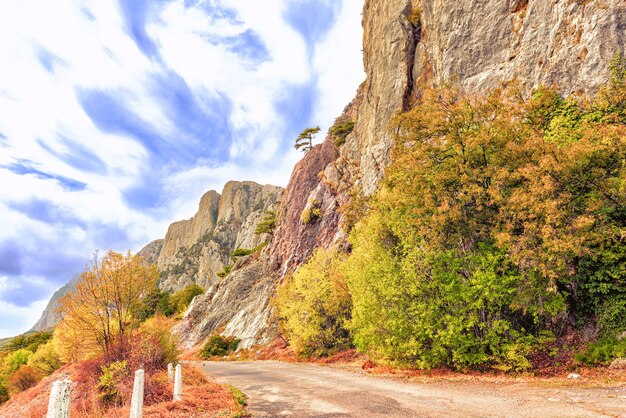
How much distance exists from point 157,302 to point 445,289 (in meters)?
81.4

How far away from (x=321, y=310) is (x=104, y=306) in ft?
56.3

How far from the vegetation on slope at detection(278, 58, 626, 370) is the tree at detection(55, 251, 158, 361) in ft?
36.7

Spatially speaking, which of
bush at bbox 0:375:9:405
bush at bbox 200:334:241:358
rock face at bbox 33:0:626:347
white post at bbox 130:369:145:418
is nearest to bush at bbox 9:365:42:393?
bush at bbox 0:375:9:405

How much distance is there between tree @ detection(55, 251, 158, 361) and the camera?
15.7 m

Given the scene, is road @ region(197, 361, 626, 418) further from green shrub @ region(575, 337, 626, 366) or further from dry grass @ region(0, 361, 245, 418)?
green shrub @ region(575, 337, 626, 366)

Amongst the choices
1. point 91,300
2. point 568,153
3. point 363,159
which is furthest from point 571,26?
point 91,300

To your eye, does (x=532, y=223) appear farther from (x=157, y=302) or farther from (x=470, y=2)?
(x=157, y=302)

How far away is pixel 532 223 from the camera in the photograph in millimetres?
13680

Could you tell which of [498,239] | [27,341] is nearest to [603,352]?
[498,239]

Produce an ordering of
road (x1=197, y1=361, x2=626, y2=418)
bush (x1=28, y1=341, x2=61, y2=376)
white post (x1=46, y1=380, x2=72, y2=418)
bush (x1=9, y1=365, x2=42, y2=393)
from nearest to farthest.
Answer: white post (x1=46, y1=380, x2=72, y2=418), road (x1=197, y1=361, x2=626, y2=418), bush (x1=9, y1=365, x2=42, y2=393), bush (x1=28, y1=341, x2=61, y2=376)

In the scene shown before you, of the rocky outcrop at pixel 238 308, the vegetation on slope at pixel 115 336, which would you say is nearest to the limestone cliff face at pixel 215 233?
the rocky outcrop at pixel 238 308

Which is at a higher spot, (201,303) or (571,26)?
(571,26)

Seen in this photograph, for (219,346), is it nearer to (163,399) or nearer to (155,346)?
(155,346)

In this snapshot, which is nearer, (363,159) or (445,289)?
(445,289)
